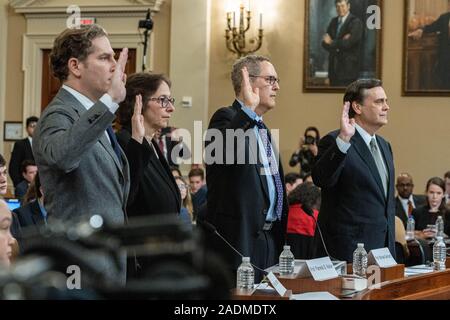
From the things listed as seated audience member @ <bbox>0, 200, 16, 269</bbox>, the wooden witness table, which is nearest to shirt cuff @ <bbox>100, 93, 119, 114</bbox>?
seated audience member @ <bbox>0, 200, 16, 269</bbox>

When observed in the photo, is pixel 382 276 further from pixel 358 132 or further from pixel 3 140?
pixel 3 140

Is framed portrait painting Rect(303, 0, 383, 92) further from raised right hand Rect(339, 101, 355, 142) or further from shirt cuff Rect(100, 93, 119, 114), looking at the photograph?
shirt cuff Rect(100, 93, 119, 114)

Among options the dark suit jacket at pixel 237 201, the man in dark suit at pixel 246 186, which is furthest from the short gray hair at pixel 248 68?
the dark suit jacket at pixel 237 201

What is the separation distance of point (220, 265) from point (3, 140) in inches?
523

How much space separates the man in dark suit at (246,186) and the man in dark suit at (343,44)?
869cm

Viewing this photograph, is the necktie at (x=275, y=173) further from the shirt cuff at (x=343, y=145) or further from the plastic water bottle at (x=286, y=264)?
the plastic water bottle at (x=286, y=264)

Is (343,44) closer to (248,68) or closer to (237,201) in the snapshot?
(248,68)

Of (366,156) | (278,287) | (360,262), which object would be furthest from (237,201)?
(278,287)

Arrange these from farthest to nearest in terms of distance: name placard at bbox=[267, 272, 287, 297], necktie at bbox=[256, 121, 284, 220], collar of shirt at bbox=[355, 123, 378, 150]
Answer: collar of shirt at bbox=[355, 123, 378, 150] < necktie at bbox=[256, 121, 284, 220] < name placard at bbox=[267, 272, 287, 297]

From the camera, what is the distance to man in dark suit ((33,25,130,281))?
8.89 ft

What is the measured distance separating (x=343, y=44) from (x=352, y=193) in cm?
846

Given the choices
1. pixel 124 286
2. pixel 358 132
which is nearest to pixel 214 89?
pixel 358 132

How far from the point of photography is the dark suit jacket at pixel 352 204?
460 cm

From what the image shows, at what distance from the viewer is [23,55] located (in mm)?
14102
